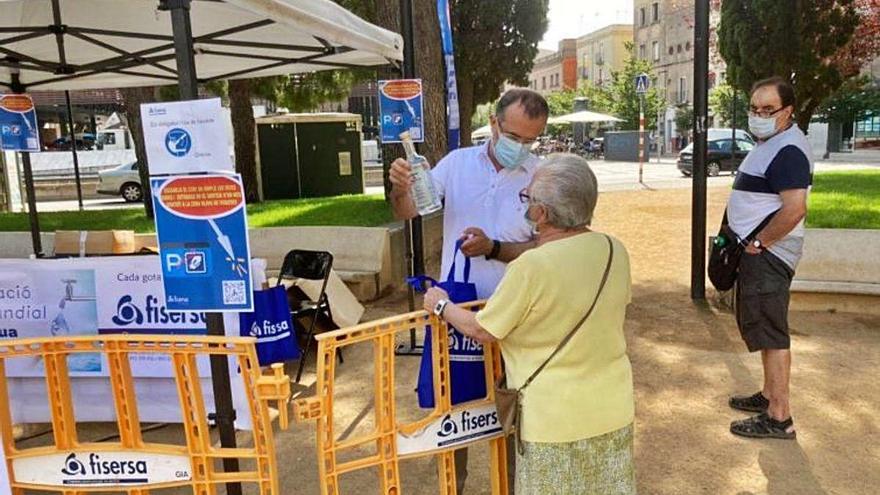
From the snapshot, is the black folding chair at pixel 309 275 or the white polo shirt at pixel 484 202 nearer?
the white polo shirt at pixel 484 202

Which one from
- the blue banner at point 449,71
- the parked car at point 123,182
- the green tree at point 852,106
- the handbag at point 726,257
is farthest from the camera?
the green tree at point 852,106

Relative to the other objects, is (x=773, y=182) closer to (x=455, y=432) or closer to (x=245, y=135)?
(x=455, y=432)

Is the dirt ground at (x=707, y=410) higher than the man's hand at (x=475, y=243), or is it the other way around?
the man's hand at (x=475, y=243)

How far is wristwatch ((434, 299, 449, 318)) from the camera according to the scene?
229 centimetres

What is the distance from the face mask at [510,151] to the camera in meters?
2.66

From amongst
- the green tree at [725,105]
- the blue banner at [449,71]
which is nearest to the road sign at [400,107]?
the blue banner at [449,71]

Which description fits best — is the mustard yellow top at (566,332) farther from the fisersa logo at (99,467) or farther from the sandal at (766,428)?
the sandal at (766,428)

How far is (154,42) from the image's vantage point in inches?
207

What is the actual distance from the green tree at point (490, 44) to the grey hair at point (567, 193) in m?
11.7

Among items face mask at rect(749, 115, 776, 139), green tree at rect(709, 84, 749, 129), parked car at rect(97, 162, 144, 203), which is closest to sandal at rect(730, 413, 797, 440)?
face mask at rect(749, 115, 776, 139)

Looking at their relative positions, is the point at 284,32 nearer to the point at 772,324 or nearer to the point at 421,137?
the point at 421,137

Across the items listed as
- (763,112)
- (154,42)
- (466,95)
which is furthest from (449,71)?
(466,95)

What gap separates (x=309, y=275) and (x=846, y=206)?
606cm

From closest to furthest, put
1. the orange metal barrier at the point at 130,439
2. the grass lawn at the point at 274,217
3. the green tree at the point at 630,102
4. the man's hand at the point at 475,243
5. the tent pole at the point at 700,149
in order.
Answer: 1. the orange metal barrier at the point at 130,439
2. the man's hand at the point at 475,243
3. the tent pole at the point at 700,149
4. the grass lawn at the point at 274,217
5. the green tree at the point at 630,102
